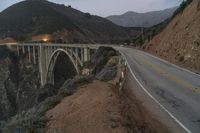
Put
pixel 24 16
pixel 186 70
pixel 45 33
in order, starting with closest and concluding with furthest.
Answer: pixel 186 70
pixel 45 33
pixel 24 16

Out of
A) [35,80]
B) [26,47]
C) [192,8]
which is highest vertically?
[192,8]

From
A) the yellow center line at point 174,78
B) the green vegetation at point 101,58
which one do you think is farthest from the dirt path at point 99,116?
the green vegetation at point 101,58

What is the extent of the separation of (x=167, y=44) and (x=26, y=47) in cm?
7058

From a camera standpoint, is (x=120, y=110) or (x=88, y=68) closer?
(x=120, y=110)

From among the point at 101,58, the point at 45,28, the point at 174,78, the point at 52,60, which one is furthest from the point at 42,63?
the point at 45,28

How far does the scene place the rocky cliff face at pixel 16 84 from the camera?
88.4 meters

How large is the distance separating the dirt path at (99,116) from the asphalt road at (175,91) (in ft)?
4.20

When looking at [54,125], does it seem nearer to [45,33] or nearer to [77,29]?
[45,33]

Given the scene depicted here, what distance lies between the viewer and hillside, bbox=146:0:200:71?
3416 centimetres

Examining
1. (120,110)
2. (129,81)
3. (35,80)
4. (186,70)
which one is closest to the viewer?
(120,110)

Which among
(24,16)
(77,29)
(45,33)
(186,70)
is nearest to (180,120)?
(186,70)

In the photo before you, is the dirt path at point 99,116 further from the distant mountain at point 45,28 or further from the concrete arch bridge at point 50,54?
the distant mountain at point 45,28

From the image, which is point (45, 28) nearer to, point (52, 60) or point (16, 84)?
point (16, 84)

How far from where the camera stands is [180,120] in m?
14.3
